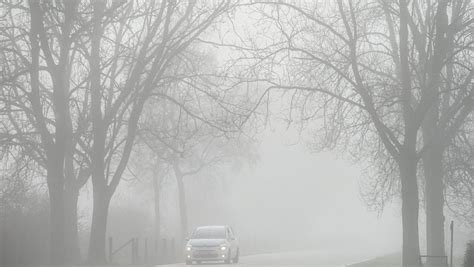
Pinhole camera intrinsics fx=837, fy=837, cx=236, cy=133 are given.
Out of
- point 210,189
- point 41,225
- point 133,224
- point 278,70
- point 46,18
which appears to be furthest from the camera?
point 210,189

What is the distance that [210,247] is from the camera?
32906mm

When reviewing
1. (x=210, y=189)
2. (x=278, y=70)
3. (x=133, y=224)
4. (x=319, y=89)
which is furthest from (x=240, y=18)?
(x=210, y=189)

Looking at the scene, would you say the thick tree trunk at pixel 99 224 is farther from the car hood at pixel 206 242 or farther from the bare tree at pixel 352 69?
the bare tree at pixel 352 69

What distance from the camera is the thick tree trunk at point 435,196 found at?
29.0 metres

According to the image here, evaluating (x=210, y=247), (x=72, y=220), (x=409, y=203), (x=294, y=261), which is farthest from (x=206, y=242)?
(x=409, y=203)

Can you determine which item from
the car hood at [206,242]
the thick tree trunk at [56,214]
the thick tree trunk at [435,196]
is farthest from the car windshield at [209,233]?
the thick tree trunk at [56,214]

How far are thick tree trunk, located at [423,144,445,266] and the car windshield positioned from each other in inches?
337

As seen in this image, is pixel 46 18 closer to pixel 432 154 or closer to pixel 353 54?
pixel 353 54

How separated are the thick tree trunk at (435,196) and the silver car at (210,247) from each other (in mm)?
8062

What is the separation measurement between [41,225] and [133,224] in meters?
14.4

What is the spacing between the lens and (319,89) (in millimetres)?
24562

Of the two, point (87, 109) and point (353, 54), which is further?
point (87, 109)

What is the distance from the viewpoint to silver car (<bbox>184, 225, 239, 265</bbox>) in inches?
1293

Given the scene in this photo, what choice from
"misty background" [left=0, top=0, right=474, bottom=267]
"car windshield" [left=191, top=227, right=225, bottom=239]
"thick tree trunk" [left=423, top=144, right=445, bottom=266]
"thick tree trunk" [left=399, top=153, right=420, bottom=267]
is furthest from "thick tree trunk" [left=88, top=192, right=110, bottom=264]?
"thick tree trunk" [left=423, top=144, right=445, bottom=266]
